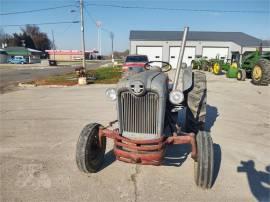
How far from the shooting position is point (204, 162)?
3773 mm

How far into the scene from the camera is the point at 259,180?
14.0ft

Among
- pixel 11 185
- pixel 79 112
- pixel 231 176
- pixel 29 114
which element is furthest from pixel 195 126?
pixel 29 114

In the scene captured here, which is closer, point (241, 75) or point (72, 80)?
point (241, 75)

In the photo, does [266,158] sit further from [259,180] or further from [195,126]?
[195,126]

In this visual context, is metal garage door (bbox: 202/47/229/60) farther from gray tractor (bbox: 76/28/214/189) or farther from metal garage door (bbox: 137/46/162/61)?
gray tractor (bbox: 76/28/214/189)

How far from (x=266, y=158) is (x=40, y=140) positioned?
4497mm

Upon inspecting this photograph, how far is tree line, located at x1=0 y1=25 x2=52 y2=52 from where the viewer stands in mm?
99125

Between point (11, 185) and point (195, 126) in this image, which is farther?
point (195, 126)

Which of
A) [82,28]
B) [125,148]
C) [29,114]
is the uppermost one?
[82,28]

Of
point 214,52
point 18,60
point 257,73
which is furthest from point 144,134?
point 18,60

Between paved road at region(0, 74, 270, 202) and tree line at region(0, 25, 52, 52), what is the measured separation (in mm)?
97577

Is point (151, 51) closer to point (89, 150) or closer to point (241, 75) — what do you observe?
point (241, 75)

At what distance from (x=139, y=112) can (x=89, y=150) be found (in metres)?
1.01

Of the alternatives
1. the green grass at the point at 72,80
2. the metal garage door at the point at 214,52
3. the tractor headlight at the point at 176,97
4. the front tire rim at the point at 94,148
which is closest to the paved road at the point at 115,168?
the front tire rim at the point at 94,148
